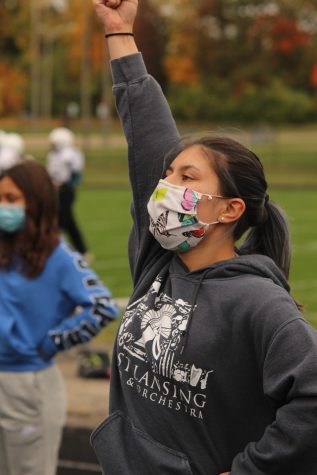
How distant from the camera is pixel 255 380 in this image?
94.7 inches

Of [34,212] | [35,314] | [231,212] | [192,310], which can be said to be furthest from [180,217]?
[34,212]

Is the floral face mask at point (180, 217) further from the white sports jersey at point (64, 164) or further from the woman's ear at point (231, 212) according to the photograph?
Answer: the white sports jersey at point (64, 164)

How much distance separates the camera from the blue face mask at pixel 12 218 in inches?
176

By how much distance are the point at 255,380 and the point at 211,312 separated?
7.4 inches

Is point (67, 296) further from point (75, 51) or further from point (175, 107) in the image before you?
point (75, 51)

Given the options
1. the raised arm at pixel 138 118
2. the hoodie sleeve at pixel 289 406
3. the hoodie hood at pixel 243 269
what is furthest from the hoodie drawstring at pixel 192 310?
the raised arm at pixel 138 118

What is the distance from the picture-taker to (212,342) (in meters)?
2.42

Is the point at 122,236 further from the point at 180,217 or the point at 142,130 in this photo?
the point at 180,217

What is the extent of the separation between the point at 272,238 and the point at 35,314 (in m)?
1.81

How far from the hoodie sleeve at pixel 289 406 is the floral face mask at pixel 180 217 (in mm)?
398

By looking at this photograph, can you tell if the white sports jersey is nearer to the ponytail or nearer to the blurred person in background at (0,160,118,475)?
the blurred person in background at (0,160,118,475)

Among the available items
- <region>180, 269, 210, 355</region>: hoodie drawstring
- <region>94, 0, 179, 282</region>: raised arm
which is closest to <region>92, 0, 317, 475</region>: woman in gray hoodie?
<region>180, 269, 210, 355</region>: hoodie drawstring

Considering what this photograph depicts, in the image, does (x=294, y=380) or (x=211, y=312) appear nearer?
(x=294, y=380)

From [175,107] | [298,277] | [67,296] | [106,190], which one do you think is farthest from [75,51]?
[67,296]
